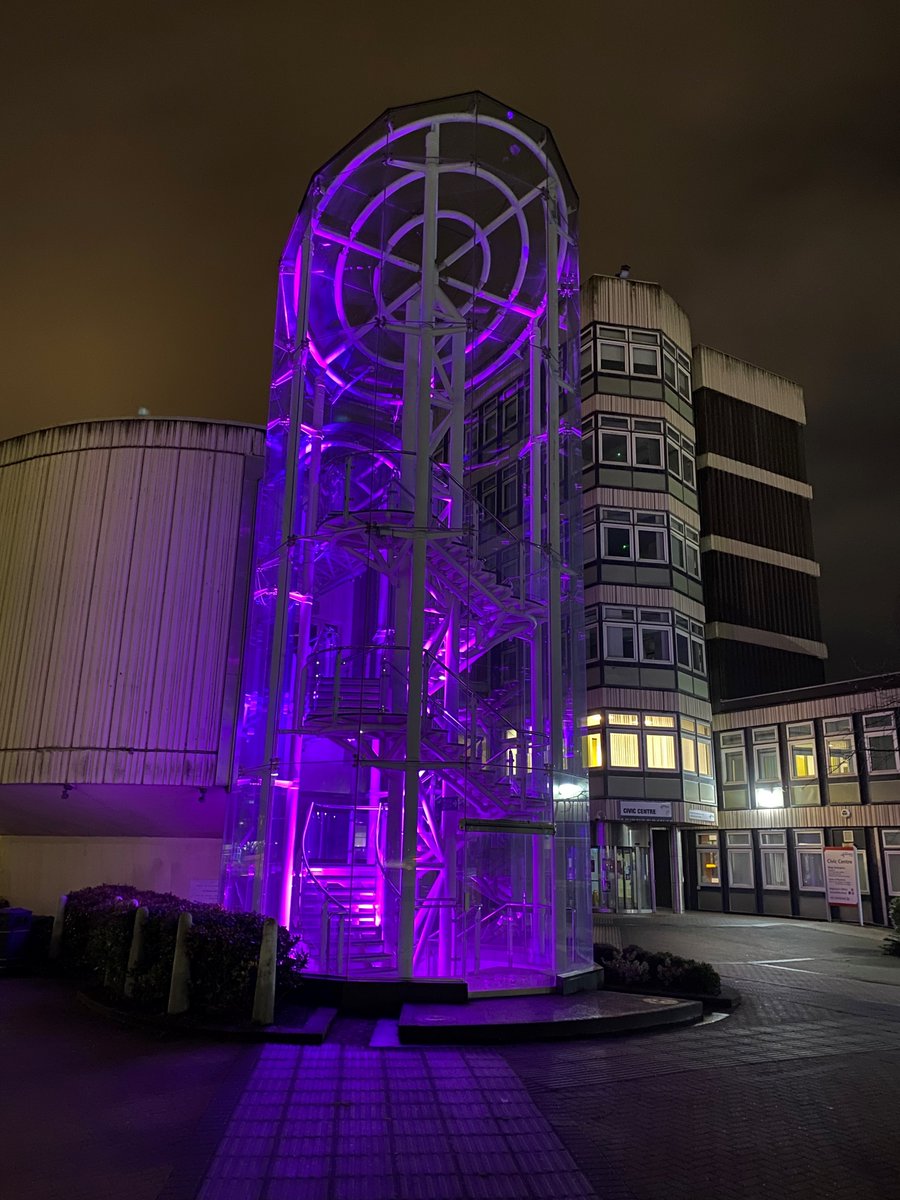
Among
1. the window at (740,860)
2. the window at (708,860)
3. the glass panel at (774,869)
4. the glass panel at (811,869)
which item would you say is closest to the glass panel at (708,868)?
the window at (708,860)

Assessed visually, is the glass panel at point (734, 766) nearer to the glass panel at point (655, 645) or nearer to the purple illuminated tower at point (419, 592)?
the glass panel at point (655, 645)

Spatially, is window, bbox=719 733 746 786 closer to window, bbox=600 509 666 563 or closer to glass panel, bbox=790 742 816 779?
glass panel, bbox=790 742 816 779

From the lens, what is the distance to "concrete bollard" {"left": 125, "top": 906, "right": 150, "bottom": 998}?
492 inches

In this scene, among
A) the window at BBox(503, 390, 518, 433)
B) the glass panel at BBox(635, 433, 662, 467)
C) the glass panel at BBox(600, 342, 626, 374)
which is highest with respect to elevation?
the glass panel at BBox(600, 342, 626, 374)

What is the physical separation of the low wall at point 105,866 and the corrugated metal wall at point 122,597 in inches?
86.9

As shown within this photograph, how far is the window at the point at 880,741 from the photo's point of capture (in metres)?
31.2

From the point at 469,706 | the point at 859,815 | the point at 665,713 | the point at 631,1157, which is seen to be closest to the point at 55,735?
the point at 469,706

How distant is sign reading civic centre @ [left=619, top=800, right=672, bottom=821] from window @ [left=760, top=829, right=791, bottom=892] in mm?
4198

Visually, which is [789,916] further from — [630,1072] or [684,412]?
[630,1072]

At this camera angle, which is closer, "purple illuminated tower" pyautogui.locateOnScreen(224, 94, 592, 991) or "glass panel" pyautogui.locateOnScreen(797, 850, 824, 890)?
"purple illuminated tower" pyautogui.locateOnScreen(224, 94, 592, 991)

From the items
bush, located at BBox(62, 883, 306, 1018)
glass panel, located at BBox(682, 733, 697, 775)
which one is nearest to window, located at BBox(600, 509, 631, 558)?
glass panel, located at BBox(682, 733, 697, 775)

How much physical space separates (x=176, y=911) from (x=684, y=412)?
33.4m

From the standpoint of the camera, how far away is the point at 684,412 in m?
40.2

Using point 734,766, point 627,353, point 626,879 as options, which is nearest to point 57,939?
point 626,879
